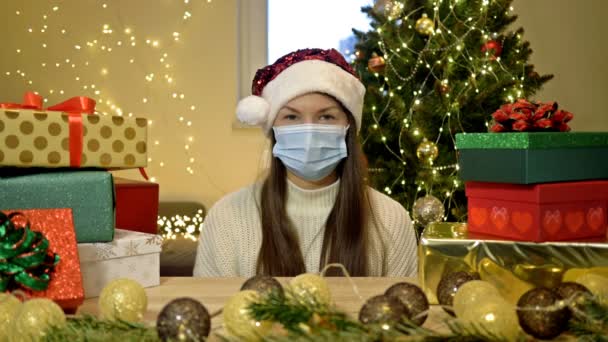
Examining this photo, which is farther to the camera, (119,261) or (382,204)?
(382,204)

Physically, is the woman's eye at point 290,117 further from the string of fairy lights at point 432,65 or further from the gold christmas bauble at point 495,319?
the gold christmas bauble at point 495,319

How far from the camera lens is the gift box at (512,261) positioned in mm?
831

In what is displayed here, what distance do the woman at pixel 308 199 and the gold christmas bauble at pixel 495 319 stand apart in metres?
1.06

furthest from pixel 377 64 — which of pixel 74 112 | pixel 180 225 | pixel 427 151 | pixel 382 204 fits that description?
pixel 74 112

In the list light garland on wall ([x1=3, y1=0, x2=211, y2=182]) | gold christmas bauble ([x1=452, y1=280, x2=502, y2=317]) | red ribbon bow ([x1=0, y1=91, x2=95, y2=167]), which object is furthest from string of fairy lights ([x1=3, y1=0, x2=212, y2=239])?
gold christmas bauble ([x1=452, y1=280, x2=502, y2=317])

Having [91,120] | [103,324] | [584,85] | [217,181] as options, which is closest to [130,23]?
[217,181]

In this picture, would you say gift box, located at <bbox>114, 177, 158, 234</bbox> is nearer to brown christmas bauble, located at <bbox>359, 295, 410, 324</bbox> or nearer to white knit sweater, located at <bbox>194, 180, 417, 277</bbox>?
white knit sweater, located at <bbox>194, 180, 417, 277</bbox>

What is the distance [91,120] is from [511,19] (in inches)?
91.9

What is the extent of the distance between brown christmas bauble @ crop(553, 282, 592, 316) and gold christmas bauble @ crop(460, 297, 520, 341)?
7 cm

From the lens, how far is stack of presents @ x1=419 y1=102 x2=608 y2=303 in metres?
0.84

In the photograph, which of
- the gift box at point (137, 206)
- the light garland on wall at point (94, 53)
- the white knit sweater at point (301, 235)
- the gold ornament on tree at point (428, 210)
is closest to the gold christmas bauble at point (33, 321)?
the white knit sweater at point (301, 235)

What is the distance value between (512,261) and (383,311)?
1.18 feet

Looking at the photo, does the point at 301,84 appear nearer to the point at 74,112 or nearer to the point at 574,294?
the point at 74,112

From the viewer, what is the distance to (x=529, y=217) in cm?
86
